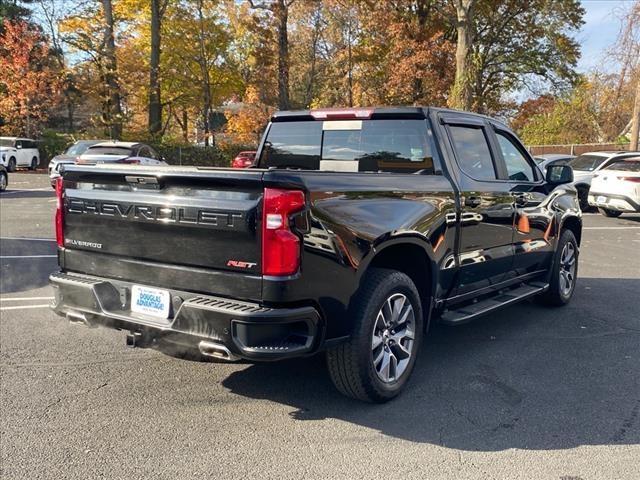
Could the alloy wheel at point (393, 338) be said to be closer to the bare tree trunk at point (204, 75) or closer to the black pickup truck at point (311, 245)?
the black pickup truck at point (311, 245)

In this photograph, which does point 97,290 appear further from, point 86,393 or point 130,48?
point 130,48

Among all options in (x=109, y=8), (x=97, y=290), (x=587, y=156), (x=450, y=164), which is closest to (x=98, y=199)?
(x=97, y=290)

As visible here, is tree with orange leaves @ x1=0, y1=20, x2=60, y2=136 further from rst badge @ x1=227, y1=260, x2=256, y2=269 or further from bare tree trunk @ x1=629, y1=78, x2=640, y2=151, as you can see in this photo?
rst badge @ x1=227, y1=260, x2=256, y2=269

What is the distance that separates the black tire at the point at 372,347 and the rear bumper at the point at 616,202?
11.2 meters

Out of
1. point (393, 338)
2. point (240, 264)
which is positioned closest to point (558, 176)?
point (393, 338)

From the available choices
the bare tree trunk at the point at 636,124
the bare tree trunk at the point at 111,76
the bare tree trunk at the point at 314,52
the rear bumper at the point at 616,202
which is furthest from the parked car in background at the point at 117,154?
the bare tree trunk at the point at 314,52

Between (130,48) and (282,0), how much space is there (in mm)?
9121

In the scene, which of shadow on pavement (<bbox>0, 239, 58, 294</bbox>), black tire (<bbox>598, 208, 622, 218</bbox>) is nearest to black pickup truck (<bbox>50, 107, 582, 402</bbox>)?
shadow on pavement (<bbox>0, 239, 58, 294</bbox>)

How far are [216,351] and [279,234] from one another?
737 mm

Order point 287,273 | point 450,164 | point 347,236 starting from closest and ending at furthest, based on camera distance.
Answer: point 287,273 → point 347,236 → point 450,164

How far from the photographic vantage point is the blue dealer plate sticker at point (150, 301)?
3.44m

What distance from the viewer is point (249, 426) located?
138 inches

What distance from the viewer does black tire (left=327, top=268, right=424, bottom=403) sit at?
3.53 meters

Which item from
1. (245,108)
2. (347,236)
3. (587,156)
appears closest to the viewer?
(347,236)
